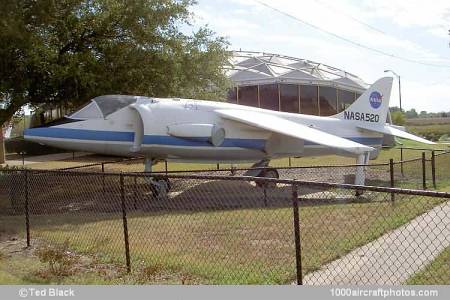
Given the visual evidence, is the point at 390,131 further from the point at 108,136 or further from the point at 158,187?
the point at 108,136

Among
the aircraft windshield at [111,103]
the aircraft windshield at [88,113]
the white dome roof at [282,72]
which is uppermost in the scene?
the white dome roof at [282,72]

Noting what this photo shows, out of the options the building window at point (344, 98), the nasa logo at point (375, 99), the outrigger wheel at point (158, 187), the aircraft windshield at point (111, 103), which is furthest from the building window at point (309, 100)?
the outrigger wheel at point (158, 187)

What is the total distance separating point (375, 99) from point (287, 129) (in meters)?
7.14

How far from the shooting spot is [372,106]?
2088 centimetres

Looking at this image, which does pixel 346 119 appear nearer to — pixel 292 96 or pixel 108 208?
pixel 108 208

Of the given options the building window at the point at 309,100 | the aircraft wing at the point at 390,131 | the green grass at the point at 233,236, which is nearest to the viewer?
the green grass at the point at 233,236

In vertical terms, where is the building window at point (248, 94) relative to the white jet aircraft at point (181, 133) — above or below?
above

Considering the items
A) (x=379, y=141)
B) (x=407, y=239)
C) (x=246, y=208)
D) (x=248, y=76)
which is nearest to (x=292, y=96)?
(x=248, y=76)

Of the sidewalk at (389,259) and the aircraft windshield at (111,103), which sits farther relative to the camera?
the aircraft windshield at (111,103)

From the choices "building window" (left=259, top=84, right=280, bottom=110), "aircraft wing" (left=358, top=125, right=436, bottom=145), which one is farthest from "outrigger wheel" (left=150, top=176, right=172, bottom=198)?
"building window" (left=259, top=84, right=280, bottom=110)

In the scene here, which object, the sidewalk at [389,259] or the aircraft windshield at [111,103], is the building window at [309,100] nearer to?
the aircraft windshield at [111,103]

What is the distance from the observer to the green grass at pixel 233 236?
7.01 m

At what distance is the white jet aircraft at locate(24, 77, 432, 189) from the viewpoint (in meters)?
14.8

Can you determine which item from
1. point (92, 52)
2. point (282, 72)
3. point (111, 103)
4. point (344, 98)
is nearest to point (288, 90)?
point (282, 72)
